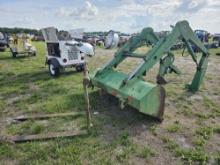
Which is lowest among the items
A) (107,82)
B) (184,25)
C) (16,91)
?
(16,91)

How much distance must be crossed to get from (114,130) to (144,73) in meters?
1.41

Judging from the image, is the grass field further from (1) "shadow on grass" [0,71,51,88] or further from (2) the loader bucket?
(1) "shadow on grass" [0,71,51,88]

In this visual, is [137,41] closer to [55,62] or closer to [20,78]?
[55,62]

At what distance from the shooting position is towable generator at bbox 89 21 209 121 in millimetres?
4754

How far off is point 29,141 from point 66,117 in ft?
3.85

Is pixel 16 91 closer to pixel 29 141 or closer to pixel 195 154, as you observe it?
pixel 29 141

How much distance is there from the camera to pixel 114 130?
4.66m

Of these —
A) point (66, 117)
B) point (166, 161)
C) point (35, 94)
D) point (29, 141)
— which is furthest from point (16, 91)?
point (166, 161)

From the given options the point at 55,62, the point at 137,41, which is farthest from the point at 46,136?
the point at 55,62

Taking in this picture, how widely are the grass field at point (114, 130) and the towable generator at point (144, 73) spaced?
1.42ft

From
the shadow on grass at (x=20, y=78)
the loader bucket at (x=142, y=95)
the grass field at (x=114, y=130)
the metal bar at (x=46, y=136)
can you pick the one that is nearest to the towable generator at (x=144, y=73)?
the loader bucket at (x=142, y=95)

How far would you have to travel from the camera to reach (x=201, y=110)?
19.1ft

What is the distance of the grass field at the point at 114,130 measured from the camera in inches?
147

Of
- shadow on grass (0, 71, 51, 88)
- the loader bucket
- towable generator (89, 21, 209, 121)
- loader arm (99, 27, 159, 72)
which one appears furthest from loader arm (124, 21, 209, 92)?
shadow on grass (0, 71, 51, 88)
